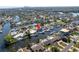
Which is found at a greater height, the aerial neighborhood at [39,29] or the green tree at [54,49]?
→ the aerial neighborhood at [39,29]

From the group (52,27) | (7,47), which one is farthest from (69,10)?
(7,47)

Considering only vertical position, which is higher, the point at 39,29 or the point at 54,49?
the point at 39,29

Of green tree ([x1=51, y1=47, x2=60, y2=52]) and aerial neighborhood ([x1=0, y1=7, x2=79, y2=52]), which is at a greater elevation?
aerial neighborhood ([x1=0, y1=7, x2=79, y2=52])

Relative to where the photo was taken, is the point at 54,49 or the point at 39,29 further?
the point at 39,29

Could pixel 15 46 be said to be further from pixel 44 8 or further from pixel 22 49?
pixel 44 8
